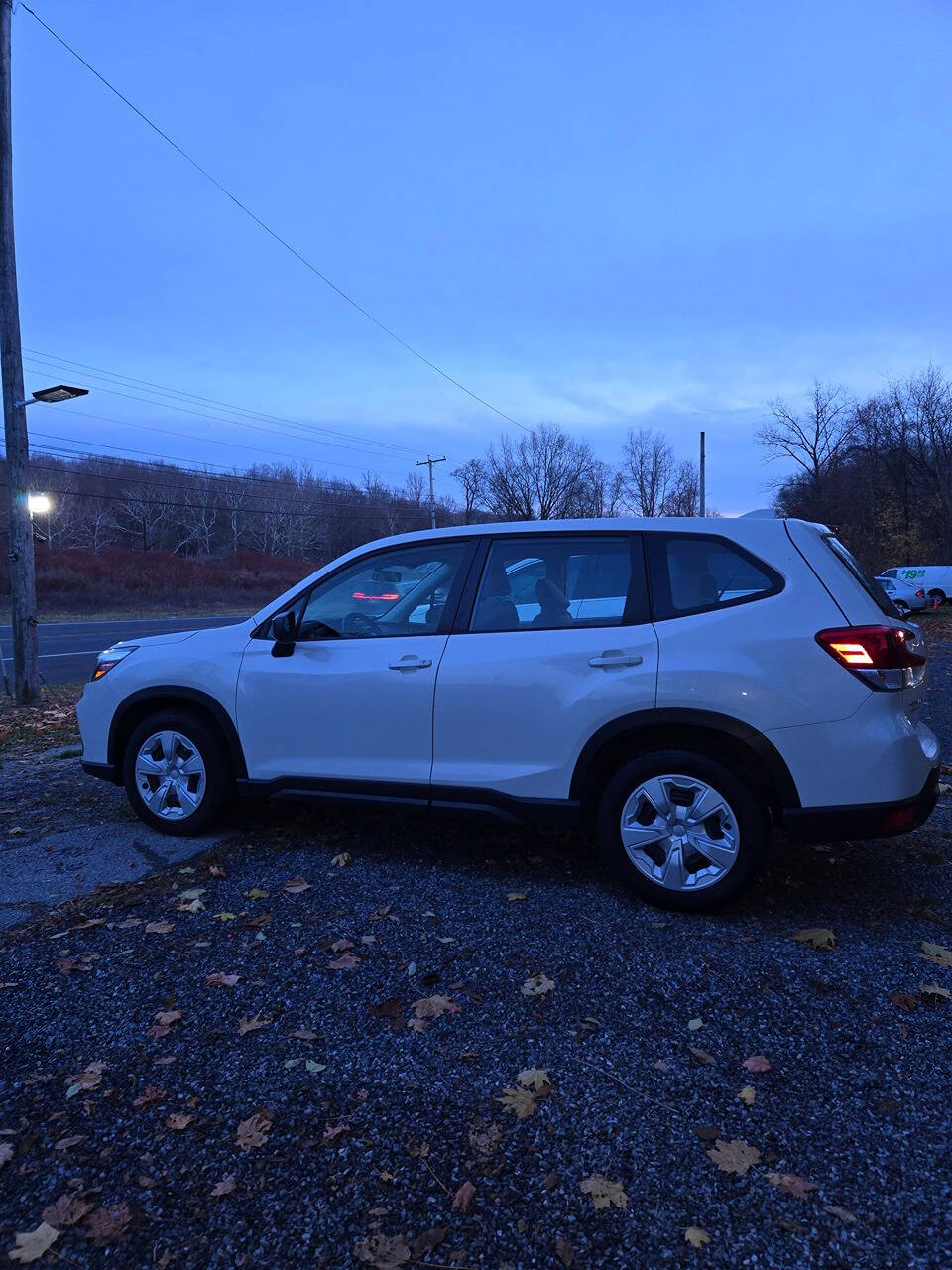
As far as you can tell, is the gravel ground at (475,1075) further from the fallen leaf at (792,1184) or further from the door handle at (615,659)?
the door handle at (615,659)

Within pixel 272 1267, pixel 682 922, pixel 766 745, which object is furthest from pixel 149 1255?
pixel 766 745

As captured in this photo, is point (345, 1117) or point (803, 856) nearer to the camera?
point (345, 1117)

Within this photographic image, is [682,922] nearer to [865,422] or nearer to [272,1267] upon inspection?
[272,1267]

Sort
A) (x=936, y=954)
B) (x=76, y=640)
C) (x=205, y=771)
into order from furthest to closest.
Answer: (x=76, y=640)
(x=205, y=771)
(x=936, y=954)

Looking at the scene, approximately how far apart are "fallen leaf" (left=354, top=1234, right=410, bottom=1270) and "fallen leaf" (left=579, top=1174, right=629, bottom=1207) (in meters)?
0.49

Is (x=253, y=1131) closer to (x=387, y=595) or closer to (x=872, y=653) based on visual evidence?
(x=387, y=595)

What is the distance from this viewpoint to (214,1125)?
2.24 m

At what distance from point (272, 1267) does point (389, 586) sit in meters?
3.01

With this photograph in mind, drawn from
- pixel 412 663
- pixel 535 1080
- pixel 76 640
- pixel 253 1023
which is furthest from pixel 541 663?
pixel 76 640

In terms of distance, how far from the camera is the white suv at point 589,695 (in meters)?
3.22

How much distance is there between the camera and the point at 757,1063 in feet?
8.11

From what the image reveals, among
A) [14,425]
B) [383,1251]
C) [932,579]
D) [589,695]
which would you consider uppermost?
[14,425]

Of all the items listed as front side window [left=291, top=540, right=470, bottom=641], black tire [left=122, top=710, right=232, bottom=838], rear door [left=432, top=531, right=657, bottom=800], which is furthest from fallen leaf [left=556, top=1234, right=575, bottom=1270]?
black tire [left=122, top=710, right=232, bottom=838]

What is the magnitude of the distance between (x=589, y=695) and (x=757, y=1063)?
1.57 metres
